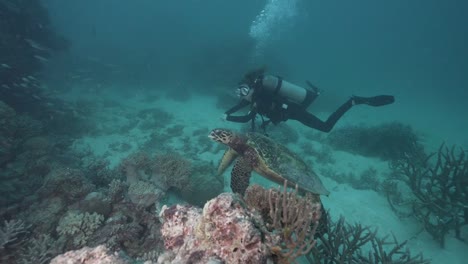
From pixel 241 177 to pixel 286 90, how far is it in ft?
15.0

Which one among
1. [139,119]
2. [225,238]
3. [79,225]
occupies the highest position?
[139,119]

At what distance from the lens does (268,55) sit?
29.3 metres

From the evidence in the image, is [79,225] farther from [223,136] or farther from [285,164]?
[285,164]

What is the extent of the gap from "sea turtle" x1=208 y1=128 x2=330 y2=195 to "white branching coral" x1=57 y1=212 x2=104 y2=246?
2682 millimetres

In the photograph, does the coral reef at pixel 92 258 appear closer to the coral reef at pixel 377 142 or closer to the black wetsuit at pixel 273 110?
the black wetsuit at pixel 273 110

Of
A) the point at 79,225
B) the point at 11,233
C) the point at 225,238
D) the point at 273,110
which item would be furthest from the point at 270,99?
the point at 11,233

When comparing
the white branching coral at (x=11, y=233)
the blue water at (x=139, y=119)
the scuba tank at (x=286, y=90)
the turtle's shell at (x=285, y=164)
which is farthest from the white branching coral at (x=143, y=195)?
the scuba tank at (x=286, y=90)

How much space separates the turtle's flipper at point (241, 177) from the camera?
5605 millimetres

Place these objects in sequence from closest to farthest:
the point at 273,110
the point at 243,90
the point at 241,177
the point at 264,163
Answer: the point at 241,177 < the point at 264,163 < the point at 243,90 < the point at 273,110

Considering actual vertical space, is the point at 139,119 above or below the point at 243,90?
below

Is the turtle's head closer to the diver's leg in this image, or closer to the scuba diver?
the scuba diver

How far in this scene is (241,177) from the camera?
5.68 meters

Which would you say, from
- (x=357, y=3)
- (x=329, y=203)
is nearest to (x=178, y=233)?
(x=329, y=203)

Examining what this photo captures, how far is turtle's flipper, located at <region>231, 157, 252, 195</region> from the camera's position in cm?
561
